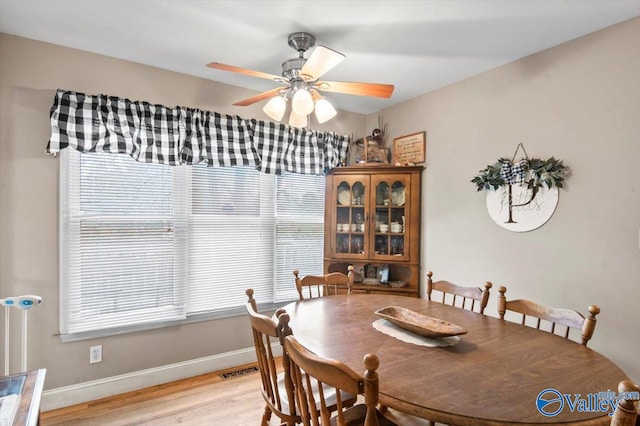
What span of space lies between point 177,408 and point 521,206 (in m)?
2.79

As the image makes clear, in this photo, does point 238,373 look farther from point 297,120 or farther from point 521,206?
point 521,206

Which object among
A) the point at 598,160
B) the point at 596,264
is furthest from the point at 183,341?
the point at 598,160

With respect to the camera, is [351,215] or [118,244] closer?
[118,244]

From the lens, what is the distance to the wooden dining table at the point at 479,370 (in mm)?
1042

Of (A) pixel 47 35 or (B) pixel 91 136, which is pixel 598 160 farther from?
(A) pixel 47 35

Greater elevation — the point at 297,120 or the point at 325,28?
the point at 325,28

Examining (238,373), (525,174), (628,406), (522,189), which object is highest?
(525,174)

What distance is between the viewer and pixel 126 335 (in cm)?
261

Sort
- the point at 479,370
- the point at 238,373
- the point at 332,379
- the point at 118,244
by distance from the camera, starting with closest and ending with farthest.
→ the point at 332,379 < the point at 479,370 < the point at 118,244 < the point at 238,373

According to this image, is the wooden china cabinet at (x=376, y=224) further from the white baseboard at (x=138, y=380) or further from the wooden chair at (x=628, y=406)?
the wooden chair at (x=628, y=406)

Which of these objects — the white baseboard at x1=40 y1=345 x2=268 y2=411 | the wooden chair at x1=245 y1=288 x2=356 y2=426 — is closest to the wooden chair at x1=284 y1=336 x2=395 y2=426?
the wooden chair at x1=245 y1=288 x2=356 y2=426

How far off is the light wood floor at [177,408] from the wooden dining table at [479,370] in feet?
3.14

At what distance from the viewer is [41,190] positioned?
2.33 metres

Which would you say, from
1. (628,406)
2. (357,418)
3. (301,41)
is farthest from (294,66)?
(628,406)
